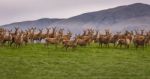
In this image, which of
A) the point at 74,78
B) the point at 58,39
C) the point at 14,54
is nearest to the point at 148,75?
the point at 74,78

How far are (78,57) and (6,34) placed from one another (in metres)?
11.6

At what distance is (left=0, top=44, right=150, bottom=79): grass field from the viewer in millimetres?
26875

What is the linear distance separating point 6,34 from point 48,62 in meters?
12.9

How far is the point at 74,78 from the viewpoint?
25828 mm

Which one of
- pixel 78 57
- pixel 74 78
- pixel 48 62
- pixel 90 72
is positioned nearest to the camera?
pixel 74 78

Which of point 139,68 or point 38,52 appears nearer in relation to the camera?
point 139,68

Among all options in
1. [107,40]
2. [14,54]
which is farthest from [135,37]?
[14,54]

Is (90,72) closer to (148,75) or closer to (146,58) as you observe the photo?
(148,75)

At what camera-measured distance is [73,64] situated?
1187 inches

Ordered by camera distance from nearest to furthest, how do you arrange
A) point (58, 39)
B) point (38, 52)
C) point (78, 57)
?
point (78, 57) → point (38, 52) → point (58, 39)

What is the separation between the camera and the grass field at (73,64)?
2688 centimetres

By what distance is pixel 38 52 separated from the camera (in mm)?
36250

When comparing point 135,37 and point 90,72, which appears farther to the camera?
point 135,37

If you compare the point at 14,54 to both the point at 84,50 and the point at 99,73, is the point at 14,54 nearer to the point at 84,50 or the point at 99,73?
the point at 84,50
